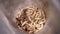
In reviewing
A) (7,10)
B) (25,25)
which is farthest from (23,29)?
(7,10)

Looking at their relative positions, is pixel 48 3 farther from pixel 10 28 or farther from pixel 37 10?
pixel 10 28

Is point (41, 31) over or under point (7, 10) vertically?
under

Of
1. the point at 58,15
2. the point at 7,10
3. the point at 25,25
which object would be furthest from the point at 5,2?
the point at 58,15

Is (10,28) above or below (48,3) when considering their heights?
below

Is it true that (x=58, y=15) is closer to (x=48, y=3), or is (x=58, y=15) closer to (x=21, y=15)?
(x=48, y=3)

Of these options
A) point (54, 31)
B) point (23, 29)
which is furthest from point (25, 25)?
point (54, 31)
